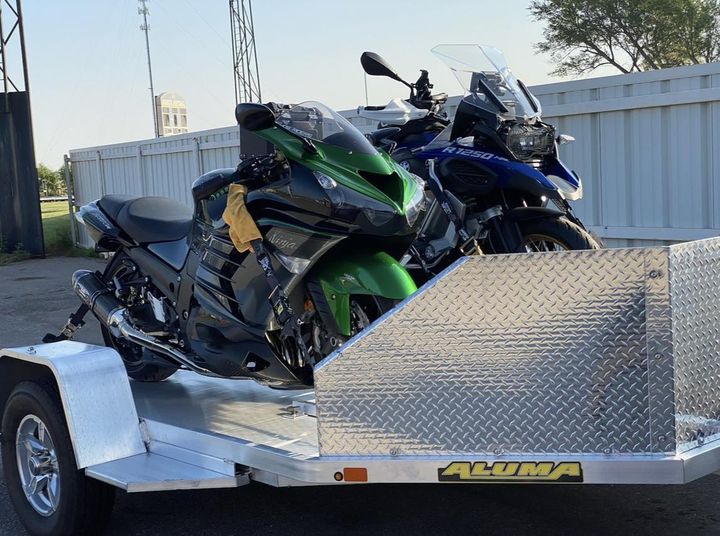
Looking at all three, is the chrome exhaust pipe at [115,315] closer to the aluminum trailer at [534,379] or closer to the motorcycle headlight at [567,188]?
the aluminum trailer at [534,379]

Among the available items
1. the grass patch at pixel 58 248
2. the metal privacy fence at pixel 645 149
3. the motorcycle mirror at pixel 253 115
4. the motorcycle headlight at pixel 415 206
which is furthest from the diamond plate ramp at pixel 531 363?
the grass patch at pixel 58 248

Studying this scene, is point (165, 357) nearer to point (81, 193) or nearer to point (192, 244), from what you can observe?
point (192, 244)

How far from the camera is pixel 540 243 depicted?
570cm

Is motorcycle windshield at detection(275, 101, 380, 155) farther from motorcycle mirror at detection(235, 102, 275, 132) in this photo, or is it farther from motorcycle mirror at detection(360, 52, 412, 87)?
motorcycle mirror at detection(360, 52, 412, 87)

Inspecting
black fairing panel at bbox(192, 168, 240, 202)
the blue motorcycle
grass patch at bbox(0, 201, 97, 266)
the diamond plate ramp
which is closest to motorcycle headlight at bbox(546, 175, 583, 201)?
the blue motorcycle

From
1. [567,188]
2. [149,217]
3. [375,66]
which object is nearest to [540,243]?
[567,188]

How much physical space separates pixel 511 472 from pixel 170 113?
137 ft

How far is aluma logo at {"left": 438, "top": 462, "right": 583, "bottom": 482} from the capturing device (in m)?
3.08

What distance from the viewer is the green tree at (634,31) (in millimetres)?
29281

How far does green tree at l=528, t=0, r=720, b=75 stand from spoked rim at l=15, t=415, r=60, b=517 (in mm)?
28760

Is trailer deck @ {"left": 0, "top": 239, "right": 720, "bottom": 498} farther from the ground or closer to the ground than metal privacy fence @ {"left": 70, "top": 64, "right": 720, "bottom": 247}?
closer to the ground

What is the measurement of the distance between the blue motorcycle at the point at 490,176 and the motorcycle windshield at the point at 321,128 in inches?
70.5

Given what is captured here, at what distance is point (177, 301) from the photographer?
4.89 m

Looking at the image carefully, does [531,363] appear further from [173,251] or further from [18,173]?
[18,173]
